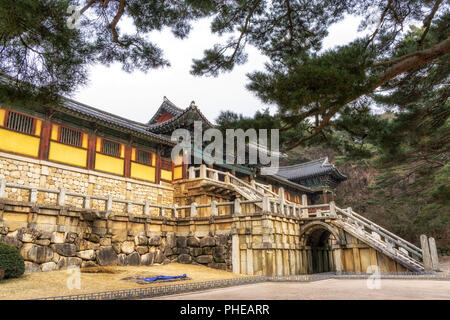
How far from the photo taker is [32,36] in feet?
17.5

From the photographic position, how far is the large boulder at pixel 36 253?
9.94m

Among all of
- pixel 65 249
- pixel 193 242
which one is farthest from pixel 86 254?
pixel 193 242

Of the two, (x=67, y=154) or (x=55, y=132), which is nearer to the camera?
(x=55, y=132)

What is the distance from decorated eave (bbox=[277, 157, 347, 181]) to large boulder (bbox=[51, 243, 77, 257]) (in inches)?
1036

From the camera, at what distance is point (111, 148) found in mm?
16375

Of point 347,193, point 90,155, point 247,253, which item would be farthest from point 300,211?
point 347,193

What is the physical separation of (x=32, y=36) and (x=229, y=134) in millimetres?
4029

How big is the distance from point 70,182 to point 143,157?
446 cm

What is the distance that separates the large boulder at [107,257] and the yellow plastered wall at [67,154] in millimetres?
4550

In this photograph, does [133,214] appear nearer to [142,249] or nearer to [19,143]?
[142,249]

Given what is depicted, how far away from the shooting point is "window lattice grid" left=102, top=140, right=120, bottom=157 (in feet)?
52.8

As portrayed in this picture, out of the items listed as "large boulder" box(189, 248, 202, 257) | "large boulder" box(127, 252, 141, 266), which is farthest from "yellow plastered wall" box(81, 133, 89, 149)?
"large boulder" box(189, 248, 202, 257)

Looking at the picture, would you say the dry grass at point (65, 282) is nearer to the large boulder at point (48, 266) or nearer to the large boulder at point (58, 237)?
the large boulder at point (48, 266)

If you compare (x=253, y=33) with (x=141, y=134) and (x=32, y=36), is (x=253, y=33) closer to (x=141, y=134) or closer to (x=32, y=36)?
(x=32, y=36)
